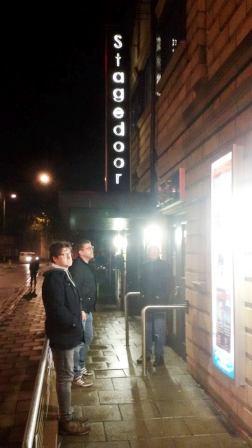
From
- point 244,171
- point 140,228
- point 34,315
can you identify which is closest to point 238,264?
point 244,171

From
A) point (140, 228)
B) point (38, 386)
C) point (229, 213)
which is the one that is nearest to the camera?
point (38, 386)

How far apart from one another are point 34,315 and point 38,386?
10.3m

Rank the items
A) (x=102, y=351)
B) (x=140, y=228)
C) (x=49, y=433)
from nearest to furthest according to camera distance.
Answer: (x=49, y=433) < (x=102, y=351) < (x=140, y=228)

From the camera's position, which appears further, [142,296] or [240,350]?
[142,296]

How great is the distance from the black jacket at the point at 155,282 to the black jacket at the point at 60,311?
2.66 m

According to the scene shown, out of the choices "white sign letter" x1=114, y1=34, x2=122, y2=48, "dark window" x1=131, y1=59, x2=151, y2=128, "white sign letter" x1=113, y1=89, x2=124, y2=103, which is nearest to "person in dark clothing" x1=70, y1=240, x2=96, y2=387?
"dark window" x1=131, y1=59, x2=151, y2=128

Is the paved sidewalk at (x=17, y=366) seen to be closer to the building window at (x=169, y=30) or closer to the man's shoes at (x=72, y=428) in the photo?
the man's shoes at (x=72, y=428)

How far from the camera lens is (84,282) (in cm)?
622

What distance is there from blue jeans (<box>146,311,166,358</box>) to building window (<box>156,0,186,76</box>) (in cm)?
465

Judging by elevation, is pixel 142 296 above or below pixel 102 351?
above

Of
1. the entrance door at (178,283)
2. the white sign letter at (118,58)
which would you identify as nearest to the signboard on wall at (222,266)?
the entrance door at (178,283)

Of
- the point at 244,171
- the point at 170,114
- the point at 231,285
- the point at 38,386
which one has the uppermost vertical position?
the point at 170,114

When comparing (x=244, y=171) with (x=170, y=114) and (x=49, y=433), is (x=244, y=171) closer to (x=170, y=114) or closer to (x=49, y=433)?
(x=49, y=433)

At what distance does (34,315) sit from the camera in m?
13.3
